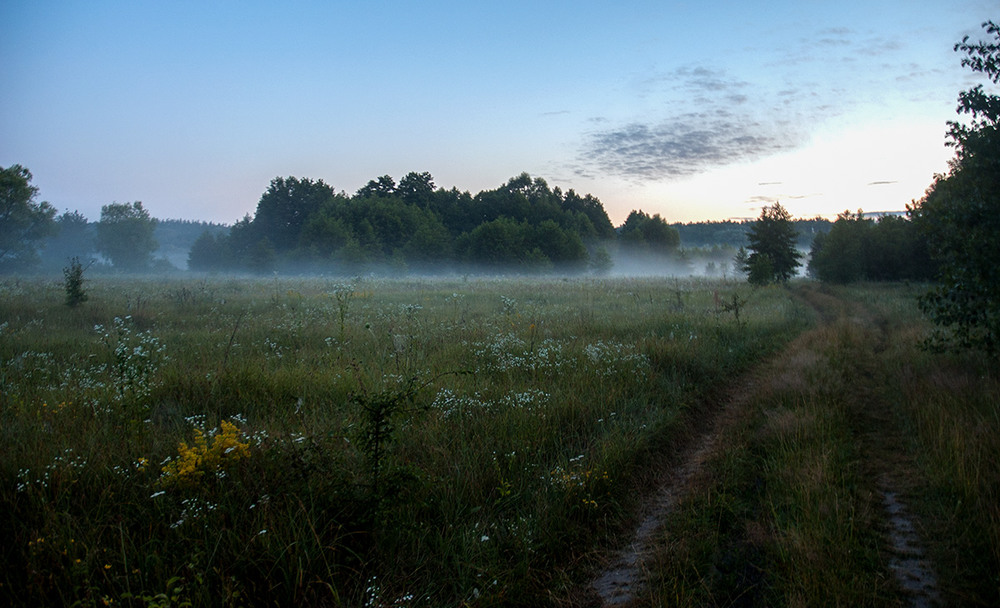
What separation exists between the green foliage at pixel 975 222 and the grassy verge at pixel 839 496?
2.95 feet

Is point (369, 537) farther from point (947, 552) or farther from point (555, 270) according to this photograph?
point (555, 270)

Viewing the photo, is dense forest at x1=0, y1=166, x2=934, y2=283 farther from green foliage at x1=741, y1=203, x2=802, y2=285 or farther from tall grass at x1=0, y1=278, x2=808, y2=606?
tall grass at x1=0, y1=278, x2=808, y2=606

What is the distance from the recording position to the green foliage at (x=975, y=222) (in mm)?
6855

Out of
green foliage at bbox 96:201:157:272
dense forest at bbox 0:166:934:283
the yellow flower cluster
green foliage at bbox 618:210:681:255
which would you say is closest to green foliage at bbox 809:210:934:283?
dense forest at bbox 0:166:934:283

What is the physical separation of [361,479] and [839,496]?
430 centimetres

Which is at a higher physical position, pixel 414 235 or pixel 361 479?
pixel 414 235

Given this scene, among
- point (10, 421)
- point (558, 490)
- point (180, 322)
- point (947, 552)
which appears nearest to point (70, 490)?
point (10, 421)

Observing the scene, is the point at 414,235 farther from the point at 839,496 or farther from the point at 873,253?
the point at 839,496

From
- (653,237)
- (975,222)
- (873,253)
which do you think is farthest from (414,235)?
(975,222)

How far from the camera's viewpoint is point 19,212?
A: 21.7m

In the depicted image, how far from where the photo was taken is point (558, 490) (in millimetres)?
4207

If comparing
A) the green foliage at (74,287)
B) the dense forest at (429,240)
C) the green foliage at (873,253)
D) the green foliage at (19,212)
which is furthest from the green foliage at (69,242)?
the green foliage at (873,253)

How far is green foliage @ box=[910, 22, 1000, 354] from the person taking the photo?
22.5 ft

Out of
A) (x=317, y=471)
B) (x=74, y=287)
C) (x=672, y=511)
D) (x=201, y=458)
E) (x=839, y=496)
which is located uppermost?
(x=74, y=287)
